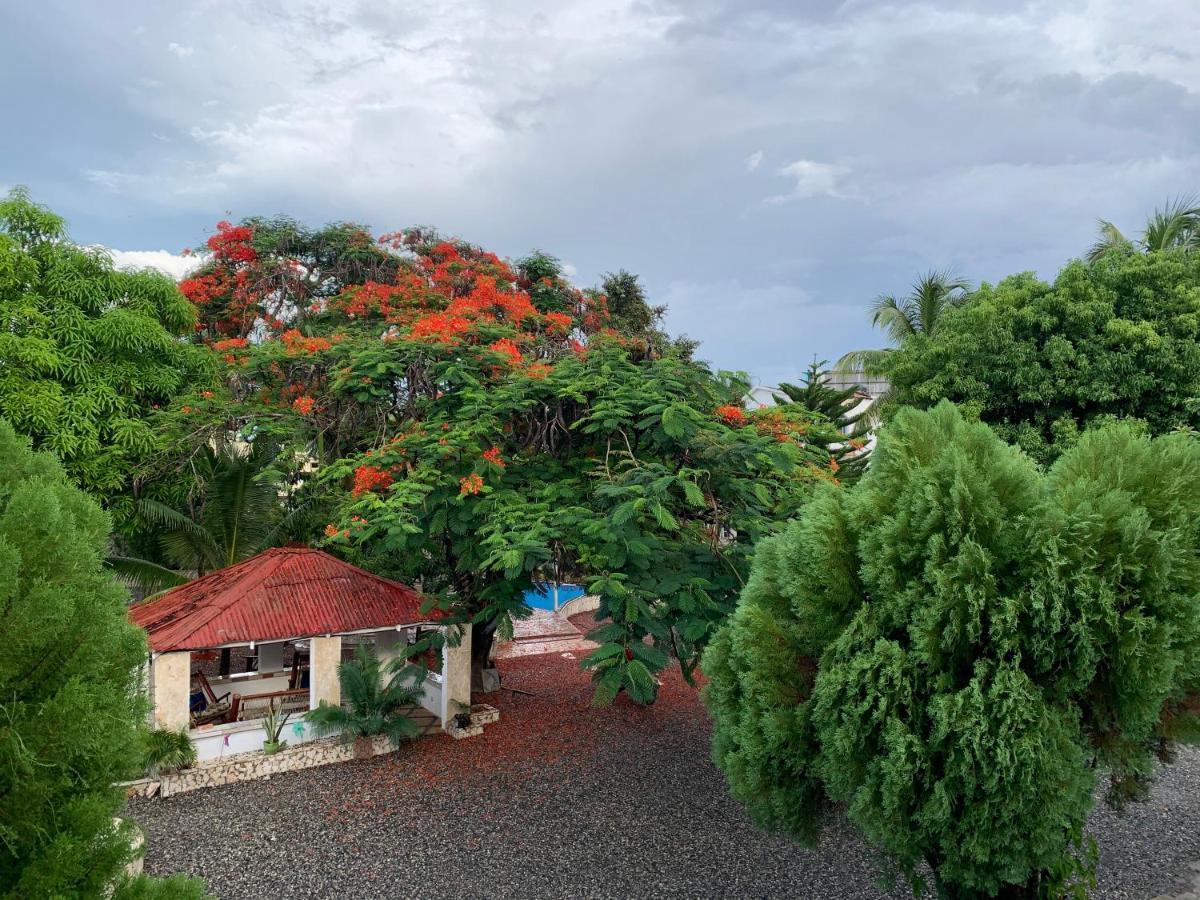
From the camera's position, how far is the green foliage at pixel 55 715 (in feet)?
7.26

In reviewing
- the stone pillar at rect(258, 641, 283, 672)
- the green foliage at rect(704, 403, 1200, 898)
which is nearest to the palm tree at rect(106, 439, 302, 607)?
the stone pillar at rect(258, 641, 283, 672)

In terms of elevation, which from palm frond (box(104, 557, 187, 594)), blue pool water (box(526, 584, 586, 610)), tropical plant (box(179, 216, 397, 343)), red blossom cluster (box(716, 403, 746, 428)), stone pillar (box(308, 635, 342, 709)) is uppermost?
tropical plant (box(179, 216, 397, 343))

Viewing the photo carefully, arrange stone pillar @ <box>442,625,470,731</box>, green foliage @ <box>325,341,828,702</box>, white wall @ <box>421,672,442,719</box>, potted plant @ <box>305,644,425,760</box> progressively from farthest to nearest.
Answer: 1. white wall @ <box>421,672,442,719</box>
2. stone pillar @ <box>442,625,470,731</box>
3. potted plant @ <box>305,644,425,760</box>
4. green foliage @ <box>325,341,828,702</box>

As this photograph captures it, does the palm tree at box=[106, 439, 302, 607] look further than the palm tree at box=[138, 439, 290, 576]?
No

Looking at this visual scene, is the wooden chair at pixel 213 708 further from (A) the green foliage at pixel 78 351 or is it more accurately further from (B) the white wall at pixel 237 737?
(A) the green foliage at pixel 78 351

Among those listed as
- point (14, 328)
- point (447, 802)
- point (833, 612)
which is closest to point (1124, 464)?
point (833, 612)

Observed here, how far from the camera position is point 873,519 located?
13.7ft

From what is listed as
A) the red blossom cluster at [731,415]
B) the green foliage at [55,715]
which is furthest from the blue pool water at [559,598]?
the green foliage at [55,715]

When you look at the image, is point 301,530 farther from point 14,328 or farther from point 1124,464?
point 1124,464

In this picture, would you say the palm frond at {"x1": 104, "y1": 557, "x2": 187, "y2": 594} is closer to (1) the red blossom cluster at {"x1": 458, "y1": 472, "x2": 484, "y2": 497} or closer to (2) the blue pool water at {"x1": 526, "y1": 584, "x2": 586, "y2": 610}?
(1) the red blossom cluster at {"x1": 458, "y1": 472, "x2": 484, "y2": 497}

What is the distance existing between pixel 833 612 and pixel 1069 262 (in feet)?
36.5

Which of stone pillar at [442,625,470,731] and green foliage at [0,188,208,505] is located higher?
green foliage at [0,188,208,505]

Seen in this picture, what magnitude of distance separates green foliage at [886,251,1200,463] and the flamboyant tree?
3.92 m

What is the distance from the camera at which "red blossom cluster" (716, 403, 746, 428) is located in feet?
25.3
